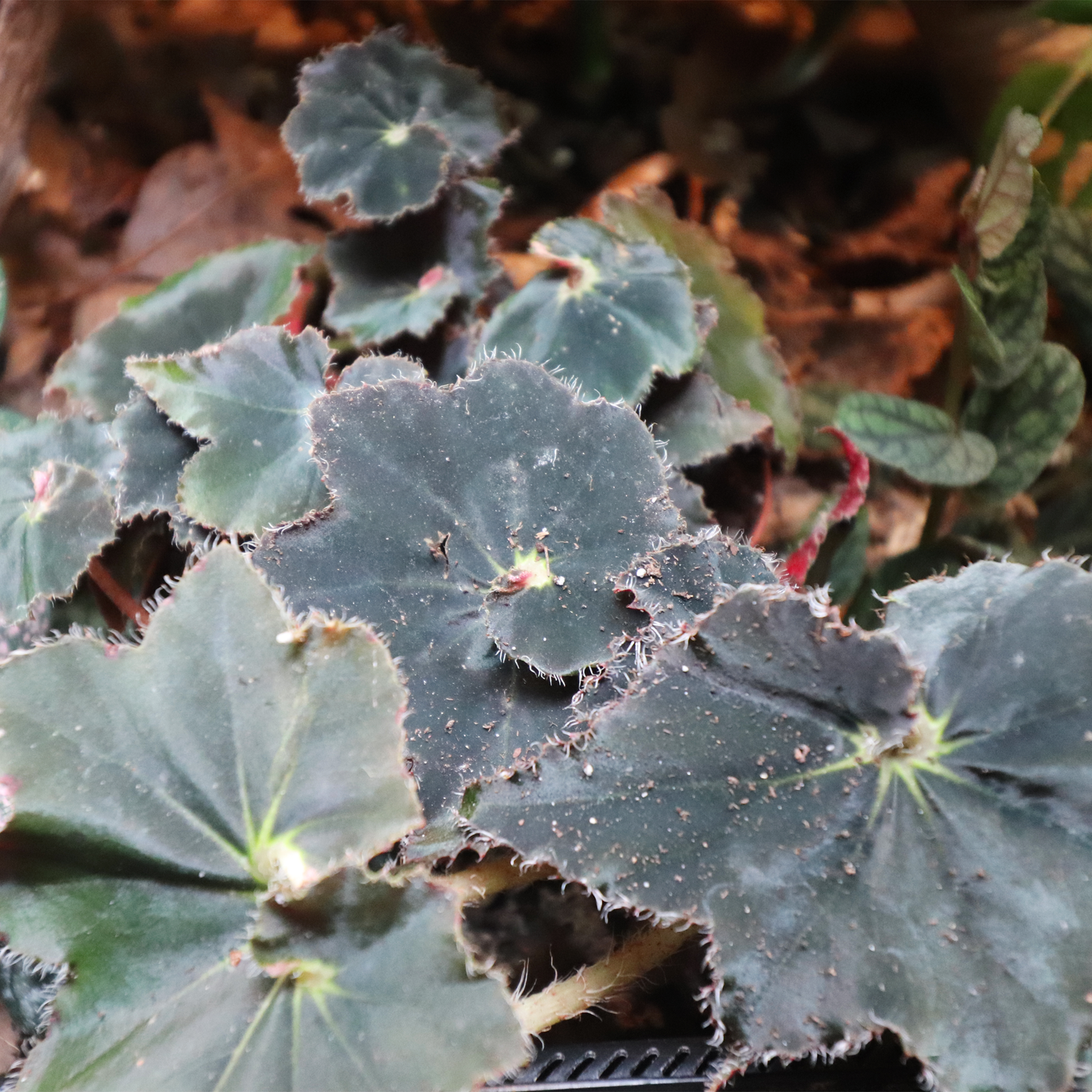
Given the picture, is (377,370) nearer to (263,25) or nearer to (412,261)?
(412,261)

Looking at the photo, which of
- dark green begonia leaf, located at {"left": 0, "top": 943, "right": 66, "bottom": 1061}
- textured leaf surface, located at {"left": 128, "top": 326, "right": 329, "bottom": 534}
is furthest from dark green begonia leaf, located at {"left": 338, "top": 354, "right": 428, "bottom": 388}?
dark green begonia leaf, located at {"left": 0, "top": 943, "right": 66, "bottom": 1061}

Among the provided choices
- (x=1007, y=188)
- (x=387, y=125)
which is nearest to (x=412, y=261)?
(x=387, y=125)

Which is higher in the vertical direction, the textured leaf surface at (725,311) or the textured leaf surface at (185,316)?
the textured leaf surface at (185,316)

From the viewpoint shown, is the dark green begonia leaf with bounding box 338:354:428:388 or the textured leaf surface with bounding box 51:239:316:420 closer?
the dark green begonia leaf with bounding box 338:354:428:388

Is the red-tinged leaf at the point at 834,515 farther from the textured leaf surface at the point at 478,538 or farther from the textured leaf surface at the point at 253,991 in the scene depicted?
the textured leaf surface at the point at 253,991

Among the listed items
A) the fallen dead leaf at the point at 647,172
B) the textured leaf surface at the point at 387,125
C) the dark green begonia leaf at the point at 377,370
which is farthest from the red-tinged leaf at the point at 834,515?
the fallen dead leaf at the point at 647,172

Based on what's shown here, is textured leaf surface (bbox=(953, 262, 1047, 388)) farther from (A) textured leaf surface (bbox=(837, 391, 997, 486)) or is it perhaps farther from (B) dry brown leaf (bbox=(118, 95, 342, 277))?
(B) dry brown leaf (bbox=(118, 95, 342, 277))

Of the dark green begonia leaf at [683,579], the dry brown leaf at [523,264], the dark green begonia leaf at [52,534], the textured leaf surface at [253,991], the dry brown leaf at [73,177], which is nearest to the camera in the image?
the textured leaf surface at [253,991]
